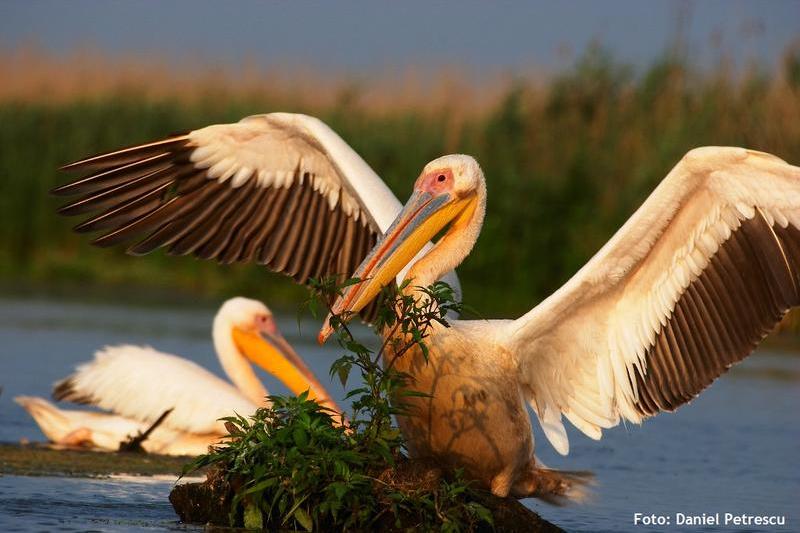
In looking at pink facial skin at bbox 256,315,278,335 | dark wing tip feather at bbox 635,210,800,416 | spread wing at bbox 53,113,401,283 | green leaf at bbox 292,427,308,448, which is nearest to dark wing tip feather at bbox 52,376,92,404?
pink facial skin at bbox 256,315,278,335

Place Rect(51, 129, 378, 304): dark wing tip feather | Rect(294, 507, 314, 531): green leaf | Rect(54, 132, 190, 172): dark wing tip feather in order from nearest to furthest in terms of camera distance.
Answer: Rect(294, 507, 314, 531): green leaf, Rect(54, 132, 190, 172): dark wing tip feather, Rect(51, 129, 378, 304): dark wing tip feather

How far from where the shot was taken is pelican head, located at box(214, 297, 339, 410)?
9.73 metres

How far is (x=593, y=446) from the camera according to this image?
9469 millimetres

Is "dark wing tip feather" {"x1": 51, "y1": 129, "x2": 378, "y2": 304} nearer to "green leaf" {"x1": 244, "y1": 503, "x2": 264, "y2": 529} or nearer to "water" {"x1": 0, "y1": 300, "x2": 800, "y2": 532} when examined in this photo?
"water" {"x1": 0, "y1": 300, "x2": 800, "y2": 532}

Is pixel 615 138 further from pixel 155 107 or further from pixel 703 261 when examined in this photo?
pixel 703 261

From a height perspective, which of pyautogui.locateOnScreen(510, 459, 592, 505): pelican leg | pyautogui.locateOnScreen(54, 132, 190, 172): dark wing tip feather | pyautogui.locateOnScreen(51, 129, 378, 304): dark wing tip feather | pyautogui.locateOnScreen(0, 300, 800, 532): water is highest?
pyautogui.locateOnScreen(54, 132, 190, 172): dark wing tip feather

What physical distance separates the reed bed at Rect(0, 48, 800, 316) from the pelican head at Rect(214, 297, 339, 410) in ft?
15.9

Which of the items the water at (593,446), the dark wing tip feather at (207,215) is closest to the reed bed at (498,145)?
the water at (593,446)

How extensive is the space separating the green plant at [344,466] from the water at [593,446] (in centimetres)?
47

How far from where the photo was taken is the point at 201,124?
57.8 feet

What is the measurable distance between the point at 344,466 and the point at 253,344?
13.5 ft

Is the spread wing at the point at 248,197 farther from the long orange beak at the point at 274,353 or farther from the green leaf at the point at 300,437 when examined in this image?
the long orange beak at the point at 274,353

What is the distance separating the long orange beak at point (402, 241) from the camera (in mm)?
6352

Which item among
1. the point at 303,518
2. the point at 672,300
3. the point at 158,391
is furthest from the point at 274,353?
the point at 303,518
